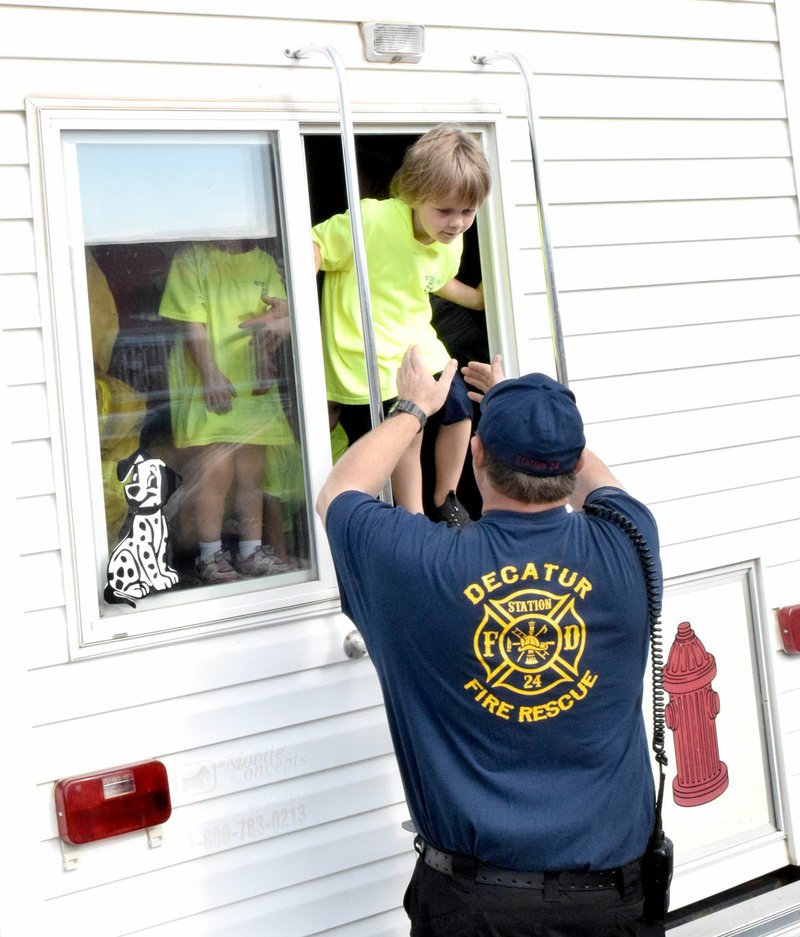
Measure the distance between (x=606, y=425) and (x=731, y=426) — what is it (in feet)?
1.68

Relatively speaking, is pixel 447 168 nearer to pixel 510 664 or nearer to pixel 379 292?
pixel 379 292

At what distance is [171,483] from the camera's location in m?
2.88

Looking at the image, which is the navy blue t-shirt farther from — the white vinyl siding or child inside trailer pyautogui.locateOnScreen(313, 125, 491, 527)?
child inside trailer pyautogui.locateOnScreen(313, 125, 491, 527)

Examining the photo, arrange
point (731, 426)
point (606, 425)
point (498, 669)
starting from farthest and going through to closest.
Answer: point (731, 426), point (606, 425), point (498, 669)

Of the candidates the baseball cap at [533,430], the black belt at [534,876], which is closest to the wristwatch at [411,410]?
the baseball cap at [533,430]

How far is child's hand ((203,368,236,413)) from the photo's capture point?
2.96 metres

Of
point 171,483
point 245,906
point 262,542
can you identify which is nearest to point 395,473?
point 262,542

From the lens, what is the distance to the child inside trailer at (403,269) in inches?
122

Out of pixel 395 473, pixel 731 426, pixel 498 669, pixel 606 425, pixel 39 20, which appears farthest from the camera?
pixel 731 426

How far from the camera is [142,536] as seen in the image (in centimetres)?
284

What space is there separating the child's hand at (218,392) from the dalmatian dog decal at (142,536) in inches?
8.0

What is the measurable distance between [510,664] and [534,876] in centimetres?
45

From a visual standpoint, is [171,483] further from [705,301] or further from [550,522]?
[705,301]

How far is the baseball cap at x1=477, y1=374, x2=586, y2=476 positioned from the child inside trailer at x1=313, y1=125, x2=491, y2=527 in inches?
27.7
